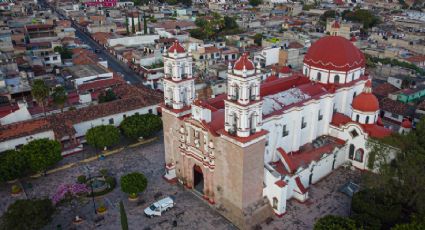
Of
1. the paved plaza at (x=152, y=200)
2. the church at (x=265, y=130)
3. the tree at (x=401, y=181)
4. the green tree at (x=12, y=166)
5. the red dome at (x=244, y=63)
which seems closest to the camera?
the red dome at (x=244, y=63)

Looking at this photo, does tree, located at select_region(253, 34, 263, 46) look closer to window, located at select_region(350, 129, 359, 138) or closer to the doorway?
window, located at select_region(350, 129, 359, 138)

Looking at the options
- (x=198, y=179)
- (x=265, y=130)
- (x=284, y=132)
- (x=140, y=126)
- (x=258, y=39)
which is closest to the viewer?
(x=265, y=130)

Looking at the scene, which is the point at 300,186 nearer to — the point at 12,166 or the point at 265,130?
the point at 265,130

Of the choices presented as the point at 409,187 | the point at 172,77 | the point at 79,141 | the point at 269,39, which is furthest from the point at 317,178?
the point at 269,39

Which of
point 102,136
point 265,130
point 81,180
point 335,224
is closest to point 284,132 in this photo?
point 265,130

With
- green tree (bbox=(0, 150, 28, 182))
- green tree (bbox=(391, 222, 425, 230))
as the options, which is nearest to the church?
green tree (bbox=(391, 222, 425, 230))


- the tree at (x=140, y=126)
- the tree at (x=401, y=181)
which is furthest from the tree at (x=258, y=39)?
the tree at (x=401, y=181)

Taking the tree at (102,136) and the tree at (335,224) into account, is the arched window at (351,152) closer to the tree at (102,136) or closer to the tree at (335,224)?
the tree at (335,224)
